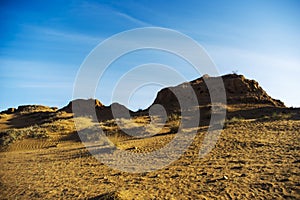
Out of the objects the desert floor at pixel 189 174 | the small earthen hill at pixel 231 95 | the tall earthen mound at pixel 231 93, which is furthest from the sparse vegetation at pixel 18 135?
the tall earthen mound at pixel 231 93

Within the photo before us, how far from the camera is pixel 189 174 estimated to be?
343 inches

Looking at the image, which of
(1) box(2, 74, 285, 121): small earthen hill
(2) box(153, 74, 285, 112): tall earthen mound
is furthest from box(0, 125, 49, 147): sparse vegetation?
(2) box(153, 74, 285, 112): tall earthen mound

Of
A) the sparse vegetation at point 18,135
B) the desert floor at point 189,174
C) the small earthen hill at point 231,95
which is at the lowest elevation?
the desert floor at point 189,174

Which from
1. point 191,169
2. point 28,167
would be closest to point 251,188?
point 191,169

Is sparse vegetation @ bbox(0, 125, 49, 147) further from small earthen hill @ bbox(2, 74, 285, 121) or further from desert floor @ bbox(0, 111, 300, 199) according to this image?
small earthen hill @ bbox(2, 74, 285, 121)

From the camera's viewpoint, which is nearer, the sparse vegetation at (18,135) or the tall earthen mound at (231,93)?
the sparse vegetation at (18,135)

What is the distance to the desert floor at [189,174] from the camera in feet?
23.1

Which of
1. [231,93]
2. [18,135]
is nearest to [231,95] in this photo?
[231,93]

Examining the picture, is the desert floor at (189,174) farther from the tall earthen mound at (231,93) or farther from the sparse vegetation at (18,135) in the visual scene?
the tall earthen mound at (231,93)

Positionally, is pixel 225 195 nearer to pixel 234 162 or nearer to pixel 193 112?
pixel 234 162

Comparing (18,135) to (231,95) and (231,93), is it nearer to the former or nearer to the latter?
(231,95)

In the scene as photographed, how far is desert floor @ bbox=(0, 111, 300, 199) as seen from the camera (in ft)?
23.1

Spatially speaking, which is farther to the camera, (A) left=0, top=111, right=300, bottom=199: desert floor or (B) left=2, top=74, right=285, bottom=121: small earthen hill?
(B) left=2, top=74, right=285, bottom=121: small earthen hill

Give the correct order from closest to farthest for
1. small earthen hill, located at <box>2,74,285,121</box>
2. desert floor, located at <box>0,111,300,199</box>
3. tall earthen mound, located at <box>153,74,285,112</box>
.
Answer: desert floor, located at <box>0,111,300,199</box>, small earthen hill, located at <box>2,74,285,121</box>, tall earthen mound, located at <box>153,74,285,112</box>
